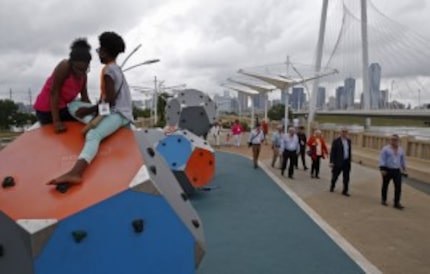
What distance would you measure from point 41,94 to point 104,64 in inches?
22.0

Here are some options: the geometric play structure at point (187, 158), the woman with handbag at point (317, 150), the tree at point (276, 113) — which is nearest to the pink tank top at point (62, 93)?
the geometric play structure at point (187, 158)

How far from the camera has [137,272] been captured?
2.98 meters

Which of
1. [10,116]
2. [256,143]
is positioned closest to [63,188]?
[256,143]

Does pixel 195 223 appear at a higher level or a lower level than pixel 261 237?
higher

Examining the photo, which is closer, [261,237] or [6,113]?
[261,237]

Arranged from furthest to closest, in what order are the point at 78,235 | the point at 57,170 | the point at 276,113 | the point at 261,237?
the point at 276,113, the point at 261,237, the point at 57,170, the point at 78,235

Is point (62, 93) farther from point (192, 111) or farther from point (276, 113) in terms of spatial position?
point (276, 113)

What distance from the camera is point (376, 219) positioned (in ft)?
27.1

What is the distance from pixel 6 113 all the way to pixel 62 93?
191 ft

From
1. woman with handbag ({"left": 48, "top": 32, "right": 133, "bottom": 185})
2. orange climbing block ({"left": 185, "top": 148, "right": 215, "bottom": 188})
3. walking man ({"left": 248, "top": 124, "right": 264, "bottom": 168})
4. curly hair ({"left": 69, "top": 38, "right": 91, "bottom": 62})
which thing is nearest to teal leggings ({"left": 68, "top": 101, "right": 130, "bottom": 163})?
woman with handbag ({"left": 48, "top": 32, "right": 133, "bottom": 185})

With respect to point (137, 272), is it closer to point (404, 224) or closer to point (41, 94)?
point (41, 94)

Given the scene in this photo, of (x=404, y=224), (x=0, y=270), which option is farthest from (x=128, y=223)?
(x=404, y=224)

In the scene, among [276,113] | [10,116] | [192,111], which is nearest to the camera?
[192,111]

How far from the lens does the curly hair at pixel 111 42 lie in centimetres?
340
